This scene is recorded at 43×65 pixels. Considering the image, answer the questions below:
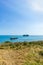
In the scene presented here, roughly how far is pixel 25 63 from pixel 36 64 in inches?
33.1

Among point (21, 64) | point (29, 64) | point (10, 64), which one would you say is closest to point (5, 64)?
point (10, 64)

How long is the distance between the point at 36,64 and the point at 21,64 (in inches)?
44.6

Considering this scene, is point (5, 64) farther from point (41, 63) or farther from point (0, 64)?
point (41, 63)

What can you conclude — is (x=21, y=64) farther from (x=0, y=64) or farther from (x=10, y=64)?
(x=0, y=64)

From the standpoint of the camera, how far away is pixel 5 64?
9.02 m

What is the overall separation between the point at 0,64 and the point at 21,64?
156cm

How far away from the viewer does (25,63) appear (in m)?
9.35

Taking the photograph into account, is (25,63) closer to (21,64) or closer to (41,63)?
(21,64)

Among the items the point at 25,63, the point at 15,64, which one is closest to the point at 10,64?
the point at 15,64

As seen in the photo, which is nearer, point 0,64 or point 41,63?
point 0,64

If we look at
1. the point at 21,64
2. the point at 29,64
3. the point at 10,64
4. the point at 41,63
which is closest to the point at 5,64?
the point at 10,64

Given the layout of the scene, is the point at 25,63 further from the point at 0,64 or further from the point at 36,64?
the point at 0,64

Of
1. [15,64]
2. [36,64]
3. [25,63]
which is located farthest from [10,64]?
[36,64]

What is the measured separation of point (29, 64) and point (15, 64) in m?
1.05
